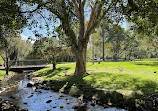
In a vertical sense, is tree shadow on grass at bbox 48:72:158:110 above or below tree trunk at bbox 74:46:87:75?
below

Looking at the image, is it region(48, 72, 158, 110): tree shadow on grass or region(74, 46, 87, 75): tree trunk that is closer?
region(48, 72, 158, 110): tree shadow on grass

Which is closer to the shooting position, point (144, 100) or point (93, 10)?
point (144, 100)

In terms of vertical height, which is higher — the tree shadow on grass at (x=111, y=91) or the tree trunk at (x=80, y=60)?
the tree trunk at (x=80, y=60)

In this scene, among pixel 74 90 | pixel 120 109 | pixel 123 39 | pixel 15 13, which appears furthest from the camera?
pixel 123 39

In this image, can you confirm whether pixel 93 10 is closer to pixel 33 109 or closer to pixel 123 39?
pixel 33 109

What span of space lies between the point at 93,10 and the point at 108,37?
156ft

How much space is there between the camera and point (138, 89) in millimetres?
10711

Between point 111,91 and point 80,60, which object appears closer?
point 111,91

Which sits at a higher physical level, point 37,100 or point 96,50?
point 96,50

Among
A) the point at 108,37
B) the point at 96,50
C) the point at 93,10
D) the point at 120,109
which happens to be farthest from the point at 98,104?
the point at 96,50

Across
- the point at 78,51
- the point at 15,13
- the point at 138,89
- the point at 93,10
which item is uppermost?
the point at 93,10

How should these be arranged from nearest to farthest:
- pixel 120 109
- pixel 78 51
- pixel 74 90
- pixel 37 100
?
pixel 120 109
pixel 37 100
pixel 74 90
pixel 78 51

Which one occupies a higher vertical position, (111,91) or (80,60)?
(80,60)

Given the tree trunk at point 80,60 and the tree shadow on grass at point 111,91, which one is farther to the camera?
the tree trunk at point 80,60
